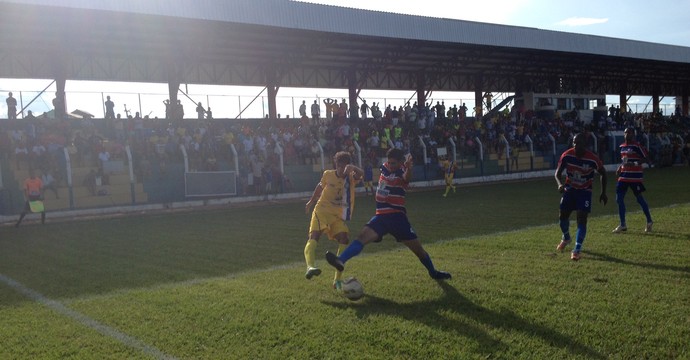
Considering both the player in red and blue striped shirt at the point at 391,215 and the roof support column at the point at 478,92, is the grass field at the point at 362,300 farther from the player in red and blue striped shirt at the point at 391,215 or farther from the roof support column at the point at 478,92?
the roof support column at the point at 478,92

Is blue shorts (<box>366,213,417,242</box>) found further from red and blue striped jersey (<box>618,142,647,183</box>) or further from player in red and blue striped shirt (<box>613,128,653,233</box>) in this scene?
red and blue striped jersey (<box>618,142,647,183</box>)

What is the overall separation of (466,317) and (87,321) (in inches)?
143

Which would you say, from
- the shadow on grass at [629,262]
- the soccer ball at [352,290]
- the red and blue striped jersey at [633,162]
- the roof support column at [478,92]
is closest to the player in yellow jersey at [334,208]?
the soccer ball at [352,290]

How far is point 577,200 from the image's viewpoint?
28.1ft

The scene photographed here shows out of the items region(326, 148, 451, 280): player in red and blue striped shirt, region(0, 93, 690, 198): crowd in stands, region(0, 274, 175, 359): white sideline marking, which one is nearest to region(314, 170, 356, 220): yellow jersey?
region(326, 148, 451, 280): player in red and blue striped shirt

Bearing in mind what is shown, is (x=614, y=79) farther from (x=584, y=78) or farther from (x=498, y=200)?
(x=498, y=200)

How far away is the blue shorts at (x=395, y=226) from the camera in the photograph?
268 inches

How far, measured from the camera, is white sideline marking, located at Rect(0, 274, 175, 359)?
501cm

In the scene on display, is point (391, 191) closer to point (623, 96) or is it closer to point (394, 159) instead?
point (394, 159)

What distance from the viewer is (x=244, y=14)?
2112 centimetres

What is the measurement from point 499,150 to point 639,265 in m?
21.4

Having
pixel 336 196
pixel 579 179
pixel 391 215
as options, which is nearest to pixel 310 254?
pixel 336 196

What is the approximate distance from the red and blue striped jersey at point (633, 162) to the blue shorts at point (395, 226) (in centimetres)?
574

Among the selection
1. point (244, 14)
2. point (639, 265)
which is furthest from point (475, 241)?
point (244, 14)
